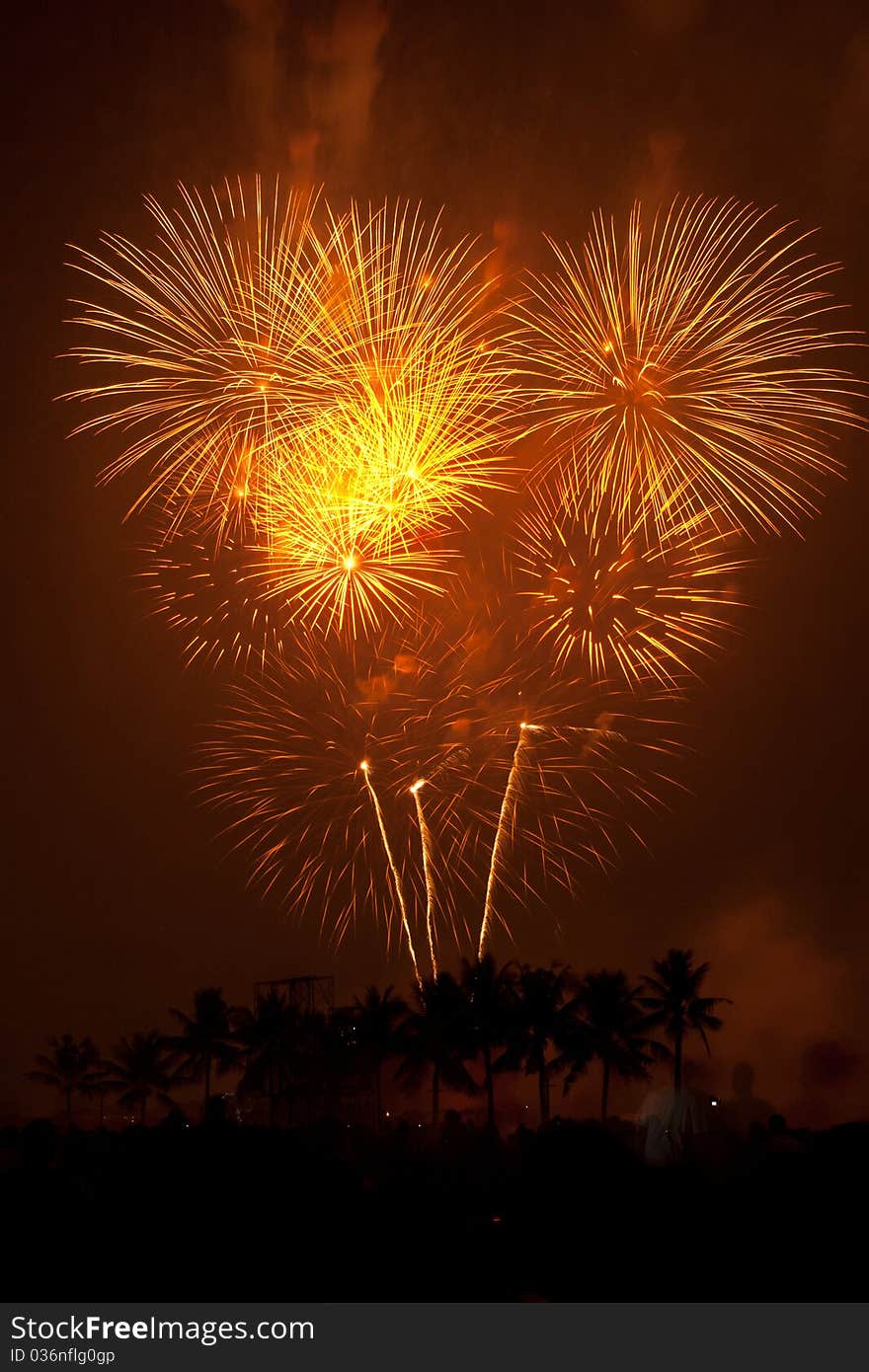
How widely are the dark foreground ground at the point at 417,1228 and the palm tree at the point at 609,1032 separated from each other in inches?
1428

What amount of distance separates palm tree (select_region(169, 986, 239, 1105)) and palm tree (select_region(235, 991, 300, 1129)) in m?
4.26

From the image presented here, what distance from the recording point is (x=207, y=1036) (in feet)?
Result: 212

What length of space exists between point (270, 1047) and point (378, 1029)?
596cm

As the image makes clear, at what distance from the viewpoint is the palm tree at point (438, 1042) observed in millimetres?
52125

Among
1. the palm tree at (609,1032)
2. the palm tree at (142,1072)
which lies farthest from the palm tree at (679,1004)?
the palm tree at (142,1072)

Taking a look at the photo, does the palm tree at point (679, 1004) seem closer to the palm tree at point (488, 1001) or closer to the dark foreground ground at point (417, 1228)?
the palm tree at point (488, 1001)

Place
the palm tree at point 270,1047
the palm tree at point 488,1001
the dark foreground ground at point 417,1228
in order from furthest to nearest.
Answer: the palm tree at point 270,1047, the palm tree at point 488,1001, the dark foreground ground at point 417,1228

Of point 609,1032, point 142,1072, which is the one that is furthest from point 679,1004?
point 142,1072

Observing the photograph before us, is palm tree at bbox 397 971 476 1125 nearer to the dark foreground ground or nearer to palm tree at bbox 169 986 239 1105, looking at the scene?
palm tree at bbox 169 986 239 1105

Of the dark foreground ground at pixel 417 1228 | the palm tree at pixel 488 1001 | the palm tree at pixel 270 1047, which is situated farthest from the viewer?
the palm tree at pixel 270 1047

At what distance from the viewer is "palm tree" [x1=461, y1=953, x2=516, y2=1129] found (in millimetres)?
50875

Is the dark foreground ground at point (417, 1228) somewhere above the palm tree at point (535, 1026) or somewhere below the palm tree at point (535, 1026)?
below

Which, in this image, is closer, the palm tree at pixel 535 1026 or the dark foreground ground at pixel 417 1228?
the dark foreground ground at pixel 417 1228

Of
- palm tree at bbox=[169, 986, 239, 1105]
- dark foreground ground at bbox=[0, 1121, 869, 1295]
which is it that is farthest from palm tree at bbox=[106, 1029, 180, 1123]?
dark foreground ground at bbox=[0, 1121, 869, 1295]
